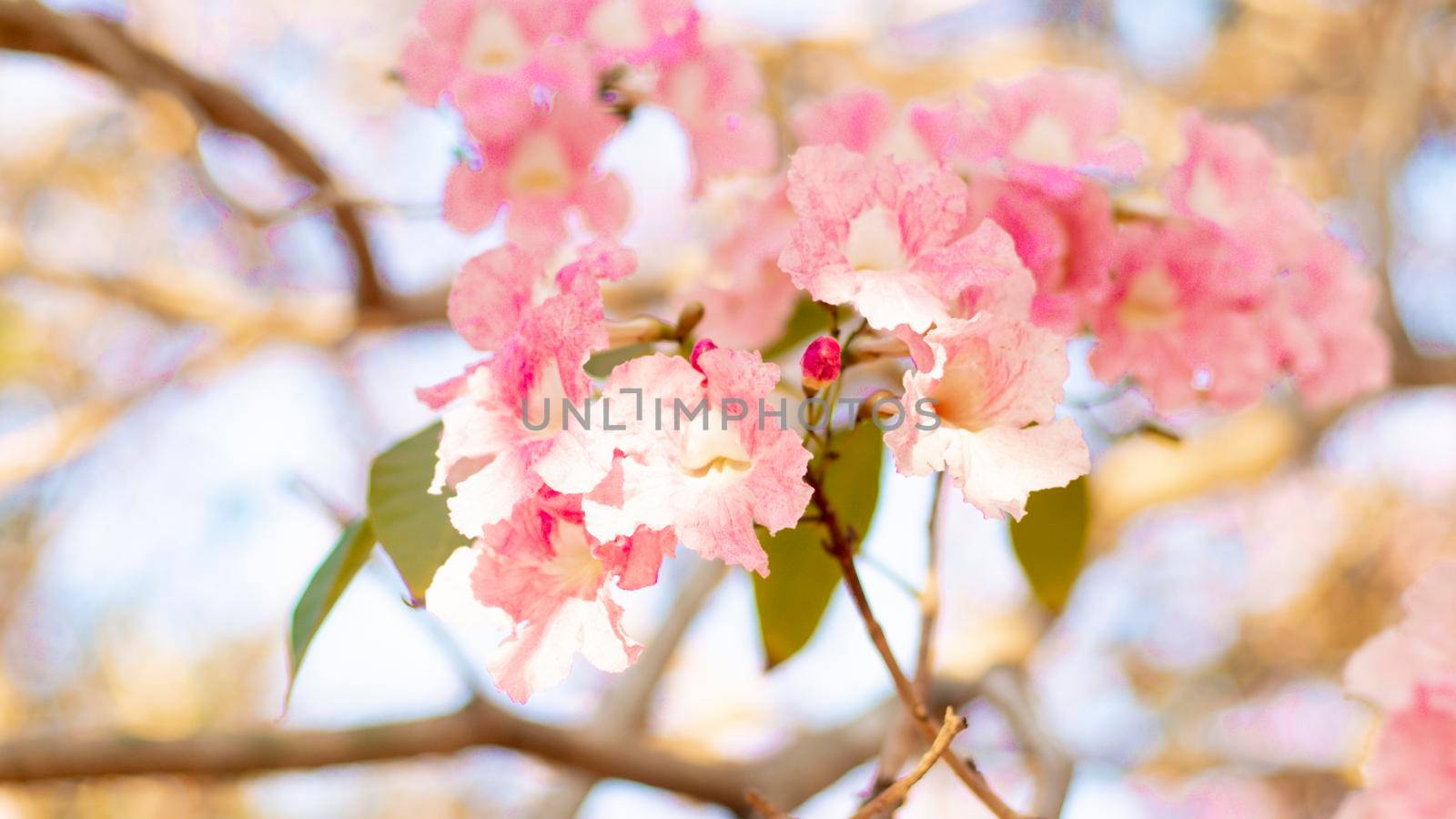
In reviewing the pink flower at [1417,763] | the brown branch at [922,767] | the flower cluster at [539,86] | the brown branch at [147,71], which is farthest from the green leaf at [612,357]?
the brown branch at [147,71]

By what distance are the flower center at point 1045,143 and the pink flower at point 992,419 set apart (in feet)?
0.70

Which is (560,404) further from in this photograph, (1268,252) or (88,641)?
(88,641)

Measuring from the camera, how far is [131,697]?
98.7 inches

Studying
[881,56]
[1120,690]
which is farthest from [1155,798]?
[881,56]

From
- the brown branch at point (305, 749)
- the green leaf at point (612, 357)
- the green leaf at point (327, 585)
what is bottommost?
the brown branch at point (305, 749)

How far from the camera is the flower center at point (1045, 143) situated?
0.61m

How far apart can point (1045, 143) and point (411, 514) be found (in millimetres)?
386

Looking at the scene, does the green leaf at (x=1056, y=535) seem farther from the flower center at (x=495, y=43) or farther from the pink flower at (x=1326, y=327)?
the flower center at (x=495, y=43)

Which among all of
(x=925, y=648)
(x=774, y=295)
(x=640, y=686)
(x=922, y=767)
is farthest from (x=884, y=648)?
(x=640, y=686)

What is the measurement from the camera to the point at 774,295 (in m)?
0.68

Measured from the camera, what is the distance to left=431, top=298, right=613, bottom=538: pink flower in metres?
0.41

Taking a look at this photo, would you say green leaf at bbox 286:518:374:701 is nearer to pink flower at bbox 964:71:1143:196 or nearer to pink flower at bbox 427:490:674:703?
pink flower at bbox 427:490:674:703

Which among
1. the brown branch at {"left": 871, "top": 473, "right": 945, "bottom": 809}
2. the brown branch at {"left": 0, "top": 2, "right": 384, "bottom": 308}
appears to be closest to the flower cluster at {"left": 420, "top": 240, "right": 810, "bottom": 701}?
the brown branch at {"left": 871, "top": 473, "right": 945, "bottom": 809}

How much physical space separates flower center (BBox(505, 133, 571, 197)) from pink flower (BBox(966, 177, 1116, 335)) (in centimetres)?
23
